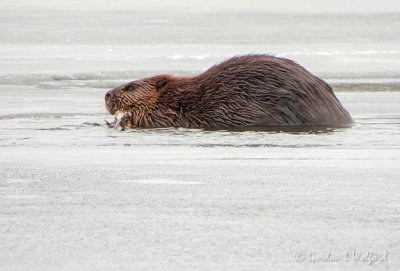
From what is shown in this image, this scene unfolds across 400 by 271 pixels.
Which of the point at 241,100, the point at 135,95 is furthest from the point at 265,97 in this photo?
the point at 135,95

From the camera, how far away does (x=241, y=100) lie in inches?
380

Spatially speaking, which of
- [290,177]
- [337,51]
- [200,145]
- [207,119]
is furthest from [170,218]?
[337,51]

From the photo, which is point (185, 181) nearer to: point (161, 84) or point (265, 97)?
point (265, 97)

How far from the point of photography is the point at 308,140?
8.38m

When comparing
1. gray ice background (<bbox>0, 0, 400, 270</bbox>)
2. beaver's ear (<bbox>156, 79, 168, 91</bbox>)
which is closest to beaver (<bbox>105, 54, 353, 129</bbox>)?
beaver's ear (<bbox>156, 79, 168, 91</bbox>)

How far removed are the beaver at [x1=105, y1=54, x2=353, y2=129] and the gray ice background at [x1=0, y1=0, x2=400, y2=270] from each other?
400 millimetres

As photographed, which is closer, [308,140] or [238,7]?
[308,140]

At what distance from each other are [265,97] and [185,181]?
328cm

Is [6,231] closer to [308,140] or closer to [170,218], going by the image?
[170,218]

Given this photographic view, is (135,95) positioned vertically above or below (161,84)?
below

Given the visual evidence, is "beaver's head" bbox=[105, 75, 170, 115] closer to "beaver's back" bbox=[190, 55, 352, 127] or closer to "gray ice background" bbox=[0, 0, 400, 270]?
"gray ice background" bbox=[0, 0, 400, 270]

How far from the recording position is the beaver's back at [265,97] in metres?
9.43

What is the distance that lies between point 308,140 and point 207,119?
1613 millimetres

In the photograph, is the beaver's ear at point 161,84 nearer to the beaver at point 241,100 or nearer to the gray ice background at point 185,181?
the beaver at point 241,100
